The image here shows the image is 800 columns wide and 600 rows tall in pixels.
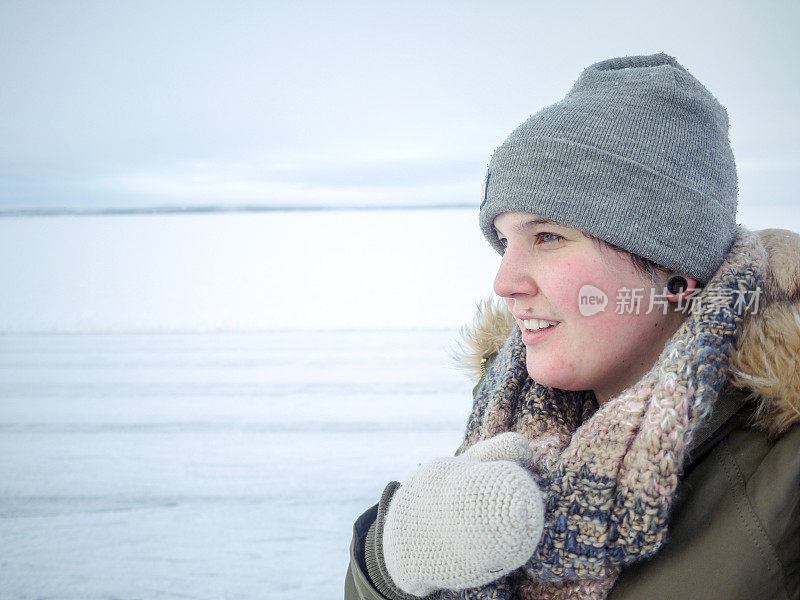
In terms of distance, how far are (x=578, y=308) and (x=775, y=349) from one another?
0.24 m

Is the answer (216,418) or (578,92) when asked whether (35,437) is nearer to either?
(216,418)

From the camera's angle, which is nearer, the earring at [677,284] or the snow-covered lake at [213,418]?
the earring at [677,284]

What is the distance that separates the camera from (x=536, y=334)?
932 mm

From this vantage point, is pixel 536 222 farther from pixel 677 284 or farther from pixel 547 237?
pixel 677 284

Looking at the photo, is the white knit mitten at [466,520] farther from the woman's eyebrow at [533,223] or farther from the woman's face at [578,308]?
the woman's eyebrow at [533,223]

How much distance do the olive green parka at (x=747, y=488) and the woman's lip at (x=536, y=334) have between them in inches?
9.4

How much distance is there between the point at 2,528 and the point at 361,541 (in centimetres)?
148

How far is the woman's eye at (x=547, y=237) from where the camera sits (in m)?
0.92

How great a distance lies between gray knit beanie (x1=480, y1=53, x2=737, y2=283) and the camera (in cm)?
86

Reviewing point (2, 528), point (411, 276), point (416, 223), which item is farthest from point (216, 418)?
point (416, 223)

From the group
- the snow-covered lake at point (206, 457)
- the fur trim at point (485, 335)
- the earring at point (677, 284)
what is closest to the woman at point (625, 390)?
the earring at point (677, 284)

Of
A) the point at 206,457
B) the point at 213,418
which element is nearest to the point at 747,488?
the point at 206,457

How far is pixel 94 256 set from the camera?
7.66 m

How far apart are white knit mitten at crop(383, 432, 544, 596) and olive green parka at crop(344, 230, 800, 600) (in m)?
0.18
